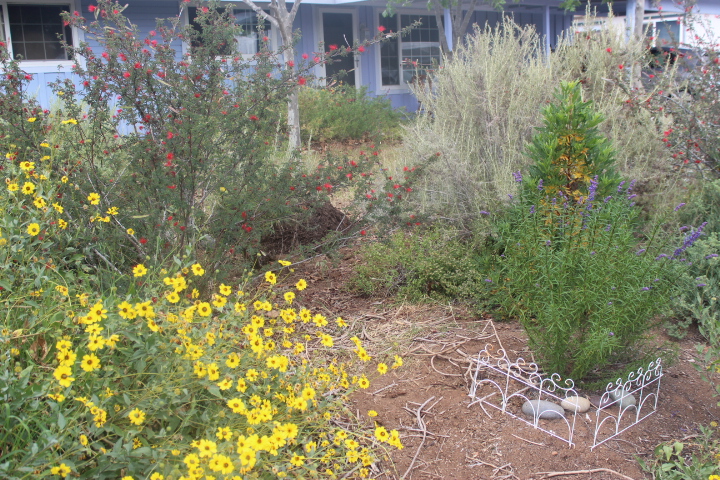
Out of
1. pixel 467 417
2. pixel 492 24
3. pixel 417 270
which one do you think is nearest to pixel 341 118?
pixel 417 270

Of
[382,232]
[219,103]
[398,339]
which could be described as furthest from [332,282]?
[219,103]

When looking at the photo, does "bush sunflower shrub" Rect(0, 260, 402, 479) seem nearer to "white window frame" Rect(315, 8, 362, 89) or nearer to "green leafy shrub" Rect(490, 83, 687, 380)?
"green leafy shrub" Rect(490, 83, 687, 380)

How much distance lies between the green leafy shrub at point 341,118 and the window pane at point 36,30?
4.14 metres

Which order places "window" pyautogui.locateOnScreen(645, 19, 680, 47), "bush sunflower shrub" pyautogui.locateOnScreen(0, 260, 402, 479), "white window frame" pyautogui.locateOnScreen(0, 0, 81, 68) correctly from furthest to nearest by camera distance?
"white window frame" pyautogui.locateOnScreen(0, 0, 81, 68) < "window" pyautogui.locateOnScreen(645, 19, 680, 47) < "bush sunflower shrub" pyautogui.locateOnScreen(0, 260, 402, 479)

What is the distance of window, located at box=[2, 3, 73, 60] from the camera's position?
10.8m

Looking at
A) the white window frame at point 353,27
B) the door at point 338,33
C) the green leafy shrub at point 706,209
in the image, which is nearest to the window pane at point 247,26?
the white window frame at point 353,27

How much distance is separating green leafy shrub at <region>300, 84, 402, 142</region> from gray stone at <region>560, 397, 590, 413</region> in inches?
316

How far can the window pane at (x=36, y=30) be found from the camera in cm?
1078

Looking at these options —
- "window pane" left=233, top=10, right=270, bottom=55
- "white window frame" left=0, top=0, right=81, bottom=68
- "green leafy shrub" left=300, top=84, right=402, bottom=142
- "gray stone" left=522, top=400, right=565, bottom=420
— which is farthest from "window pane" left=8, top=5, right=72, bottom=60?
"gray stone" left=522, top=400, right=565, bottom=420

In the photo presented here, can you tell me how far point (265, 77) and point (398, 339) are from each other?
66.4 inches

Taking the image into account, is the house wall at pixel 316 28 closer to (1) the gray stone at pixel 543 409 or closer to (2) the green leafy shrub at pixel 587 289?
(2) the green leafy shrub at pixel 587 289

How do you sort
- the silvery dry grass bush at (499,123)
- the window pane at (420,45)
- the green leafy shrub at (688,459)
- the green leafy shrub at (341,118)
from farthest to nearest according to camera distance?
the window pane at (420,45), the green leafy shrub at (341,118), the silvery dry grass bush at (499,123), the green leafy shrub at (688,459)

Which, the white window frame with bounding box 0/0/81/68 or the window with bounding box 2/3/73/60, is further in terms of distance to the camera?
the window with bounding box 2/3/73/60

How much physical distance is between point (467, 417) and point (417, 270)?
4.89ft
